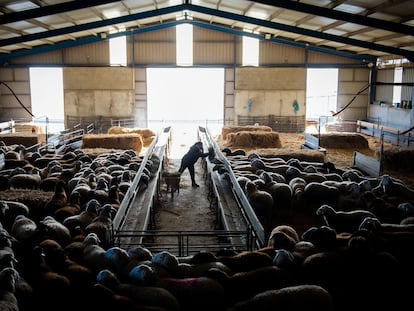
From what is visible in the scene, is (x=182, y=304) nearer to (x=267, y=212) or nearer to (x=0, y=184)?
(x=267, y=212)


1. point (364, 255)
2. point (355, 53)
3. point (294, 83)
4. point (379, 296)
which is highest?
point (355, 53)

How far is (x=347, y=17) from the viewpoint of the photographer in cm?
1730

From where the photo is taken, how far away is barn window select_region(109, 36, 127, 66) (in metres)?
29.7

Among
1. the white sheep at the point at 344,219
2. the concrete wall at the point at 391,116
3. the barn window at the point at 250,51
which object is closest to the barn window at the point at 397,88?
the concrete wall at the point at 391,116

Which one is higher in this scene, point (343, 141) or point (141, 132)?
point (141, 132)

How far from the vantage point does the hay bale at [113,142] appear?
66.6 feet

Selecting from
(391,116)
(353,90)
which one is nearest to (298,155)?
(391,116)

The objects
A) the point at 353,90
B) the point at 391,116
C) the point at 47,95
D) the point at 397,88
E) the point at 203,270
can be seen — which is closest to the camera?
the point at 203,270

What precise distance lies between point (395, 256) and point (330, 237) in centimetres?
94

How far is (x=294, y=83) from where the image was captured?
30.4 meters

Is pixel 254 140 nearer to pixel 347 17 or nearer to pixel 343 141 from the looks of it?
pixel 343 141

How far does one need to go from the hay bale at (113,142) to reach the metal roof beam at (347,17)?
853cm

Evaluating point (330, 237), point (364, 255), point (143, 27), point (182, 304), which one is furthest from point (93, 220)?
point (143, 27)

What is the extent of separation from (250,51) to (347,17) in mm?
13218
